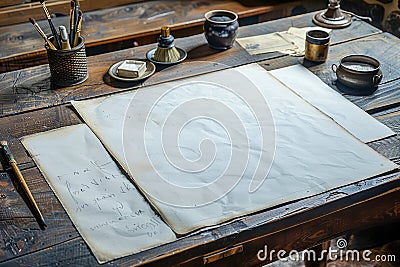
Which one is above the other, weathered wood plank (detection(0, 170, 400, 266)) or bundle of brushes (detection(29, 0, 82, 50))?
bundle of brushes (detection(29, 0, 82, 50))

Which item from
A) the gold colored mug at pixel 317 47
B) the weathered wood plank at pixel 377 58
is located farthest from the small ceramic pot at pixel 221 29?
the gold colored mug at pixel 317 47

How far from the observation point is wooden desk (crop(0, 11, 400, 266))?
1142 mm

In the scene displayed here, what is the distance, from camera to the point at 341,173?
133cm

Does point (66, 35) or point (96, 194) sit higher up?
point (66, 35)

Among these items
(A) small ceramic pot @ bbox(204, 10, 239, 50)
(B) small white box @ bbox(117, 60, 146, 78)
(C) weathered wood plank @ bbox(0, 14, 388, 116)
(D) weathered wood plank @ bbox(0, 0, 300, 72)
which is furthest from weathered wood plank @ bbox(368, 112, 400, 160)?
(D) weathered wood plank @ bbox(0, 0, 300, 72)

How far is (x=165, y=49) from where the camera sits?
1.81m

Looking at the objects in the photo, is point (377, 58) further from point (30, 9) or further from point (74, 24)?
point (30, 9)

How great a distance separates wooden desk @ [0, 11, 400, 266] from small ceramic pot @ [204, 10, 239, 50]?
0.05 meters

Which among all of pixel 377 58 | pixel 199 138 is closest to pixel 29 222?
pixel 199 138

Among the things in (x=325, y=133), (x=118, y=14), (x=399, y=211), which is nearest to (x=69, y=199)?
(x=325, y=133)

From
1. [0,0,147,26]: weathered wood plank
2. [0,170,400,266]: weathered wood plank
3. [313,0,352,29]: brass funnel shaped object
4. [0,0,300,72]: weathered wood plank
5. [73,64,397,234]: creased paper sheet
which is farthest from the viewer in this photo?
[0,0,147,26]: weathered wood plank

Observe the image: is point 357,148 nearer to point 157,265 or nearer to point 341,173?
point 341,173

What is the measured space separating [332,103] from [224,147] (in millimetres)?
376

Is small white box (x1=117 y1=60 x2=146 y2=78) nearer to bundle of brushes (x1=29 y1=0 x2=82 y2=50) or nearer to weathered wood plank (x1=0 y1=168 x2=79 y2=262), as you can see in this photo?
bundle of brushes (x1=29 y1=0 x2=82 y2=50)
